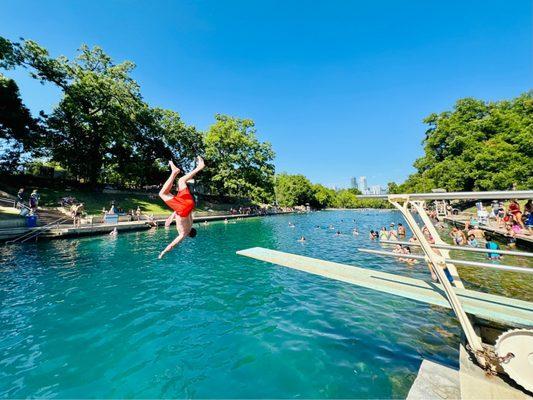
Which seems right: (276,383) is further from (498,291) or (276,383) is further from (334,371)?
(498,291)

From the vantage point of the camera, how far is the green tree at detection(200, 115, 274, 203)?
5684cm

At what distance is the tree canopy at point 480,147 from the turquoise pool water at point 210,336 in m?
40.2

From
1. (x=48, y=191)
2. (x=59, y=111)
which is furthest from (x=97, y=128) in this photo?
(x=48, y=191)

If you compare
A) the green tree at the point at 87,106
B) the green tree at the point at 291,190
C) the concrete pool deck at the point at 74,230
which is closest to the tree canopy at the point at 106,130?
the green tree at the point at 87,106

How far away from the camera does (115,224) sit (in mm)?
28141

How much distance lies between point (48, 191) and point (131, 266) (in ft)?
105

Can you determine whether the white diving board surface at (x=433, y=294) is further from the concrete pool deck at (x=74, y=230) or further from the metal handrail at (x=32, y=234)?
the concrete pool deck at (x=74, y=230)

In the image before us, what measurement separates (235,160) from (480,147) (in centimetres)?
4728

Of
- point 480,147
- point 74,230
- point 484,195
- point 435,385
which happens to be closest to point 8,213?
point 74,230

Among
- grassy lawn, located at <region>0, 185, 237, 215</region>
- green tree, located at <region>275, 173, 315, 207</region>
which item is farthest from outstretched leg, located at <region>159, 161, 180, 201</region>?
green tree, located at <region>275, 173, 315, 207</region>

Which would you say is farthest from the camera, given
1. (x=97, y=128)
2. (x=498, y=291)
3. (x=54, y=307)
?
(x=97, y=128)

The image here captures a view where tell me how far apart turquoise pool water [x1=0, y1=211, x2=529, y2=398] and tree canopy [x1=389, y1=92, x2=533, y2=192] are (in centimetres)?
4025

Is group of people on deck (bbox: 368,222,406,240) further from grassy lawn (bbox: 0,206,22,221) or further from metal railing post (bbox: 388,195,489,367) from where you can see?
grassy lawn (bbox: 0,206,22,221)

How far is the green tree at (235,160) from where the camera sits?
5684 centimetres
